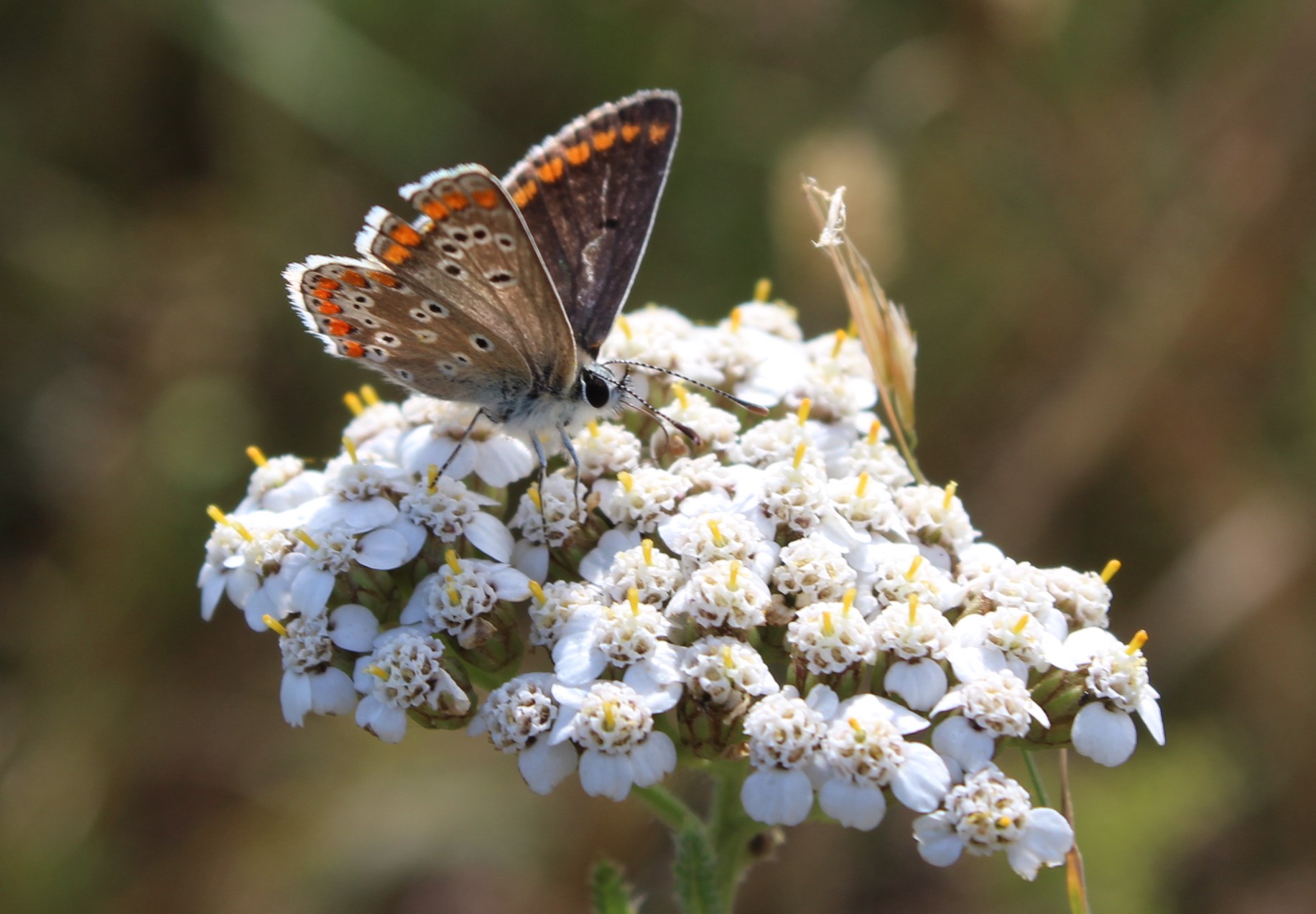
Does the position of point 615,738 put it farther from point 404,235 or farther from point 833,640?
point 404,235

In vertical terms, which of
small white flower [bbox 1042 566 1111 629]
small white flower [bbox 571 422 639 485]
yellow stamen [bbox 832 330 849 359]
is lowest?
small white flower [bbox 571 422 639 485]

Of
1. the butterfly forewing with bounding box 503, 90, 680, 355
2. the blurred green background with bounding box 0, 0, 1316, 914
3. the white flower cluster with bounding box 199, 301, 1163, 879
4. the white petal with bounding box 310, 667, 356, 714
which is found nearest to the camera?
the white flower cluster with bounding box 199, 301, 1163, 879

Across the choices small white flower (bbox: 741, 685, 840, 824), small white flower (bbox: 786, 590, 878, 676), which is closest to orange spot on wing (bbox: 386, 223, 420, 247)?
small white flower (bbox: 786, 590, 878, 676)

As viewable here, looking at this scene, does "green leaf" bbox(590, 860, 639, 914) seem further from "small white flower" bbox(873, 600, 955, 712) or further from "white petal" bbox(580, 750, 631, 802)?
"small white flower" bbox(873, 600, 955, 712)

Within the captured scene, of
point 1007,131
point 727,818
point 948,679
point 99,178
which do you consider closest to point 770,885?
point 727,818

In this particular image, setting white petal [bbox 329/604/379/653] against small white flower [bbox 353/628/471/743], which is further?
white petal [bbox 329/604/379/653]

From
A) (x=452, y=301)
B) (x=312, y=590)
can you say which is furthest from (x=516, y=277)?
(x=312, y=590)

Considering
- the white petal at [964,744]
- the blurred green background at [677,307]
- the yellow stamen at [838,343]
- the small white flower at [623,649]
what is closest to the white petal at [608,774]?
the small white flower at [623,649]

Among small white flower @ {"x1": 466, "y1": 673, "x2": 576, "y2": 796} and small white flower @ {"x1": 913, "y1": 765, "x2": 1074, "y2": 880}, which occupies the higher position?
small white flower @ {"x1": 913, "y1": 765, "x2": 1074, "y2": 880}

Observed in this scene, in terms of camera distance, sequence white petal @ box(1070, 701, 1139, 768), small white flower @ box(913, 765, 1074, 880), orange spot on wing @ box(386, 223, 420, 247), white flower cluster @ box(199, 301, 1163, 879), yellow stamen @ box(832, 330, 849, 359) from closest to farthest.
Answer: small white flower @ box(913, 765, 1074, 880), white flower cluster @ box(199, 301, 1163, 879), white petal @ box(1070, 701, 1139, 768), orange spot on wing @ box(386, 223, 420, 247), yellow stamen @ box(832, 330, 849, 359)
